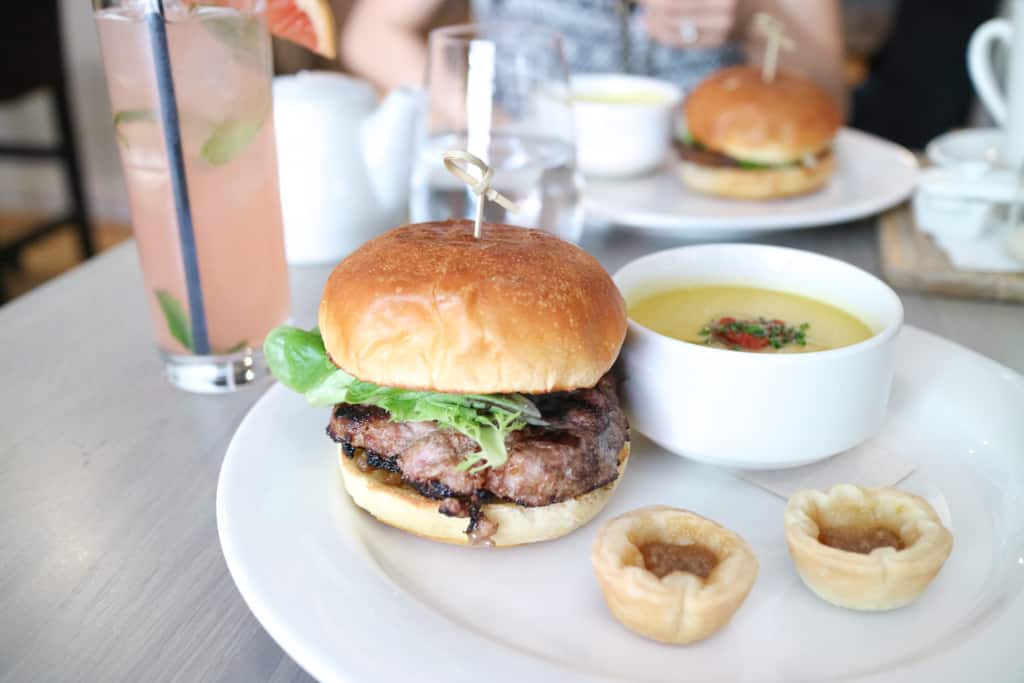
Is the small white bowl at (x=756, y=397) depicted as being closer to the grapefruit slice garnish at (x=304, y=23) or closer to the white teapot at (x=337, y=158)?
the grapefruit slice garnish at (x=304, y=23)

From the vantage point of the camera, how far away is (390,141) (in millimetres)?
1833

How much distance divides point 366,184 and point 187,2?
2.10 feet

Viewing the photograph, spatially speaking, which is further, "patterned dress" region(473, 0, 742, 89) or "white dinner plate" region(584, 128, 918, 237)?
"patterned dress" region(473, 0, 742, 89)

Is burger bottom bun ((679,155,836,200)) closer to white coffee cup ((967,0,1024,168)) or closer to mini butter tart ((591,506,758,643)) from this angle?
white coffee cup ((967,0,1024,168))

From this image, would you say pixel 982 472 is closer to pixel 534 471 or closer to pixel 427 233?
pixel 534 471

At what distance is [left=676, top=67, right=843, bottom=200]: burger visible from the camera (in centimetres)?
217

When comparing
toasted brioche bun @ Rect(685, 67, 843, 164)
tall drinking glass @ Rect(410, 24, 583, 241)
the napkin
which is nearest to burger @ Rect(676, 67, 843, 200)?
toasted brioche bun @ Rect(685, 67, 843, 164)

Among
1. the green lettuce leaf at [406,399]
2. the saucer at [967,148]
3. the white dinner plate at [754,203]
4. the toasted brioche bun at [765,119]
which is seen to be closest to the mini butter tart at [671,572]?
the green lettuce leaf at [406,399]

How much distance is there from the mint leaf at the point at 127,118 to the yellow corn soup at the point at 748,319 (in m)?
0.80

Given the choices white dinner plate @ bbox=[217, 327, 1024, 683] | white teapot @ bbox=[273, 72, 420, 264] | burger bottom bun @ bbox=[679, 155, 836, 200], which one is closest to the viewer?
white dinner plate @ bbox=[217, 327, 1024, 683]

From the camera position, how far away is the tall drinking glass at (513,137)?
5.82 feet

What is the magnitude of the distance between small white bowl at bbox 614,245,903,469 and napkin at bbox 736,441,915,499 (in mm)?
46

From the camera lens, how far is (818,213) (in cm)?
202

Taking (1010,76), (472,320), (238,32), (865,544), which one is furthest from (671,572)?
(1010,76)
